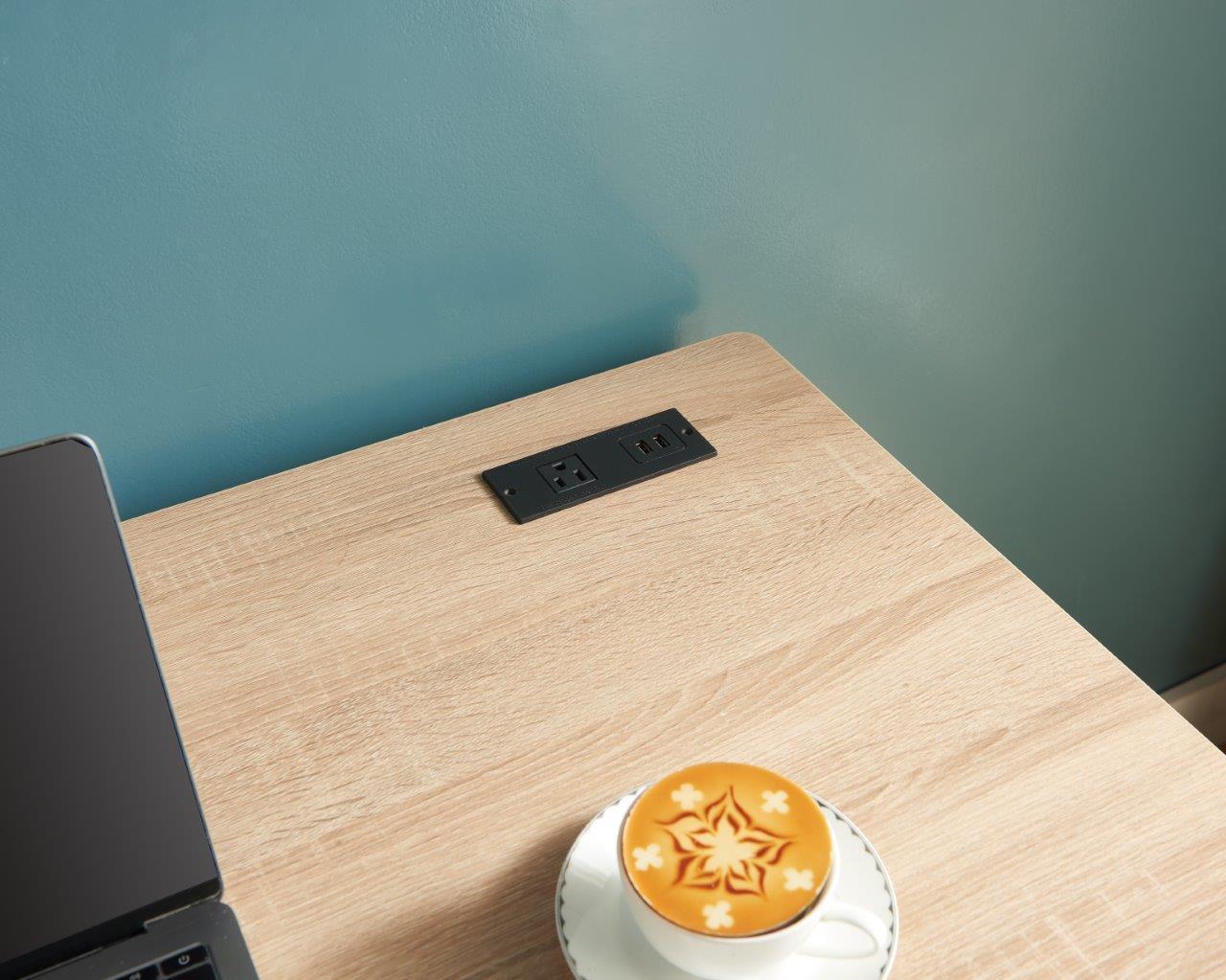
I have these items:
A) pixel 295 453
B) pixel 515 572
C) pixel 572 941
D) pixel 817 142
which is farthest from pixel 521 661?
pixel 817 142

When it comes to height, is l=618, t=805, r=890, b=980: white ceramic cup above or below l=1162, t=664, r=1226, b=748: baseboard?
above

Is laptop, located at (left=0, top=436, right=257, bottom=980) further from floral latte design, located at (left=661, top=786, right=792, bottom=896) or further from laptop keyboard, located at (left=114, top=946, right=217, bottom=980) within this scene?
floral latte design, located at (left=661, top=786, right=792, bottom=896)

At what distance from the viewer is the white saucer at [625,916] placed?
54 cm

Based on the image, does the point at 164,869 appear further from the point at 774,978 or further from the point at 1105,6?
the point at 1105,6

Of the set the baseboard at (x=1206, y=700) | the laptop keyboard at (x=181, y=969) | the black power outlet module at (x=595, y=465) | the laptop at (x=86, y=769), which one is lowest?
the baseboard at (x=1206, y=700)

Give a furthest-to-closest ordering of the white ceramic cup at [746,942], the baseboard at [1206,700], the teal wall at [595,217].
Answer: the baseboard at [1206,700] → the teal wall at [595,217] → the white ceramic cup at [746,942]

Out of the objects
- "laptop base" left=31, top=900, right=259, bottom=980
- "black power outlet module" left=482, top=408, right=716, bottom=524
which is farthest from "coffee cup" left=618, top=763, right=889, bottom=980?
"black power outlet module" left=482, top=408, right=716, bottom=524

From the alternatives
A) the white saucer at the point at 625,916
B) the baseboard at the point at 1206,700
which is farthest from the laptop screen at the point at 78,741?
the baseboard at the point at 1206,700

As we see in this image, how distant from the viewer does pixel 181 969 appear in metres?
0.53

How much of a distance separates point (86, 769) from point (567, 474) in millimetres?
382

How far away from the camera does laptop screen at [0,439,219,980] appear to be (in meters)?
0.52

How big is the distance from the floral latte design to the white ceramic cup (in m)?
0.02

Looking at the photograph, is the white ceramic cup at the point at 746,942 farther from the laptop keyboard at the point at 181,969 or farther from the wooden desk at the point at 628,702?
the laptop keyboard at the point at 181,969

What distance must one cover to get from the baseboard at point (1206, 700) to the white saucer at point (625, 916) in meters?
1.21
